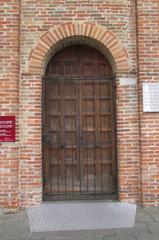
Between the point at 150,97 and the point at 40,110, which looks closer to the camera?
the point at 150,97

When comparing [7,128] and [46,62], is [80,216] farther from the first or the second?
[46,62]

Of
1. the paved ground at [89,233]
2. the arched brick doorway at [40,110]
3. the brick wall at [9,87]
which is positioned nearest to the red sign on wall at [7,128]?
the brick wall at [9,87]

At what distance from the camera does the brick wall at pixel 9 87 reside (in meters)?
6.22

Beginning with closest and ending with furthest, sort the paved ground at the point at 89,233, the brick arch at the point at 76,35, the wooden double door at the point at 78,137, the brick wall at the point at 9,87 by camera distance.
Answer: the paved ground at the point at 89,233, the brick wall at the point at 9,87, the brick arch at the point at 76,35, the wooden double door at the point at 78,137

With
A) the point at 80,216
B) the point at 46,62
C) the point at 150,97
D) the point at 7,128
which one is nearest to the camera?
the point at 80,216

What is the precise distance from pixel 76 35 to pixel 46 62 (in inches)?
33.1

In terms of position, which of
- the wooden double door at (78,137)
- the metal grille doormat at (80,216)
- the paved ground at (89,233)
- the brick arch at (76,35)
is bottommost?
the paved ground at (89,233)

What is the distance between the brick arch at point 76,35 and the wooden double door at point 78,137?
429 millimetres

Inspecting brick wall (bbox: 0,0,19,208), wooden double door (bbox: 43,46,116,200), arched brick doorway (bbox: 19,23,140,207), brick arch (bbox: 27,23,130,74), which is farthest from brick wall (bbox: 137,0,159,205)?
brick wall (bbox: 0,0,19,208)

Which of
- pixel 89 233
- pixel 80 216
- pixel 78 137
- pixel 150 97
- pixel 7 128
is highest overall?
pixel 150 97

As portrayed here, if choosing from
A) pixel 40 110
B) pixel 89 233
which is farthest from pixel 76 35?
pixel 89 233

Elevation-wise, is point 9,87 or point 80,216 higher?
point 9,87

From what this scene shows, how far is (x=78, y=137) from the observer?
6.79 m

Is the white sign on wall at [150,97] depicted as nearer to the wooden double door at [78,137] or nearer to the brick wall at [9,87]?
the wooden double door at [78,137]
